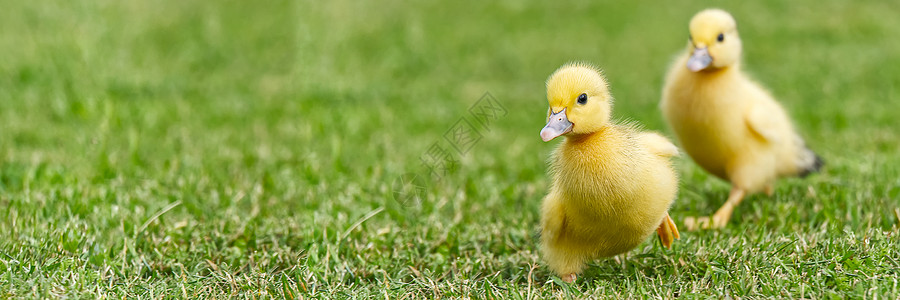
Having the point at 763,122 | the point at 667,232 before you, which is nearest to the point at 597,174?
the point at 667,232

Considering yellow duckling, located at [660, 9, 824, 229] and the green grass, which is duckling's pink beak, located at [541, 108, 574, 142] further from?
yellow duckling, located at [660, 9, 824, 229]

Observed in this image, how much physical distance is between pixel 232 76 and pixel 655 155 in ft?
21.7

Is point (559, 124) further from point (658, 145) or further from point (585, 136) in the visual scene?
point (658, 145)

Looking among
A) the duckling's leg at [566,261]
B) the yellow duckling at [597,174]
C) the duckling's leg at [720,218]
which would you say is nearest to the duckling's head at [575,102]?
the yellow duckling at [597,174]

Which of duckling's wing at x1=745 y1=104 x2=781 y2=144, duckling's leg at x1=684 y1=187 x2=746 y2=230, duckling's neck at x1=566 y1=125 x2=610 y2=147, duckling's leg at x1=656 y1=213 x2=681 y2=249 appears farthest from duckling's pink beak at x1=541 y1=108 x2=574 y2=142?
duckling's wing at x1=745 y1=104 x2=781 y2=144

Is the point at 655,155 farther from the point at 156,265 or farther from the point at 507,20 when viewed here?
the point at 507,20

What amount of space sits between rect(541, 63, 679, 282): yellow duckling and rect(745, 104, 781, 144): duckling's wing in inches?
53.1

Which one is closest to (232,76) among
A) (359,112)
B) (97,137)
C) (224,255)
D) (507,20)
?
(359,112)

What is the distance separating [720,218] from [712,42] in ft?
3.06

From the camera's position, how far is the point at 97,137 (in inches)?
255

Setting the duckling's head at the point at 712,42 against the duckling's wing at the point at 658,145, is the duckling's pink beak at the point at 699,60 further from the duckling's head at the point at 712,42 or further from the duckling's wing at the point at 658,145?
the duckling's wing at the point at 658,145

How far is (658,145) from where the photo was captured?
374cm

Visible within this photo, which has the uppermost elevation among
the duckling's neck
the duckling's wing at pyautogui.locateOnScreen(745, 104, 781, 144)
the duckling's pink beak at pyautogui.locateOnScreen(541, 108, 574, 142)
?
the duckling's pink beak at pyautogui.locateOnScreen(541, 108, 574, 142)

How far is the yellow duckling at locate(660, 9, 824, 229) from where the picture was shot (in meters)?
4.79
